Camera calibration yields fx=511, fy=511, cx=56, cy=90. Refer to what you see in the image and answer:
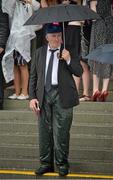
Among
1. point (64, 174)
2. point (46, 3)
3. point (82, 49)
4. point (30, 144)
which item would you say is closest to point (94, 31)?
point (82, 49)

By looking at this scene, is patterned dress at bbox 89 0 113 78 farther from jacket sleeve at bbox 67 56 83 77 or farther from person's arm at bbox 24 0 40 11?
jacket sleeve at bbox 67 56 83 77

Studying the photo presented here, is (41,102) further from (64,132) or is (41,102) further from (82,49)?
(82,49)

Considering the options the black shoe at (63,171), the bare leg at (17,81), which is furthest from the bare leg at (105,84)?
the black shoe at (63,171)

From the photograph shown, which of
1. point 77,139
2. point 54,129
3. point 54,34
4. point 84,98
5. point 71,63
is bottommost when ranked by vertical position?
point 77,139

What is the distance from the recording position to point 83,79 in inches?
332

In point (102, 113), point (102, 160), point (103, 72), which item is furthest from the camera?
point (103, 72)

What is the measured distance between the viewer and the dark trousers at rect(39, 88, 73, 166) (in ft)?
21.1

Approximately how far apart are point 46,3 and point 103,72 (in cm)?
146

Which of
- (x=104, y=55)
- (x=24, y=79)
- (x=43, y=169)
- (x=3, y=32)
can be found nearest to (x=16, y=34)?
(x=3, y=32)

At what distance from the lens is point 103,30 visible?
828 centimetres

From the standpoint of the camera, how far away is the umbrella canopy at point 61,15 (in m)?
6.07

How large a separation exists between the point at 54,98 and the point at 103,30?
88.9 inches

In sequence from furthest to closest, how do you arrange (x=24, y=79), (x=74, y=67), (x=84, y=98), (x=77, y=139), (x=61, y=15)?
1. (x=24, y=79)
2. (x=84, y=98)
3. (x=77, y=139)
4. (x=74, y=67)
5. (x=61, y=15)

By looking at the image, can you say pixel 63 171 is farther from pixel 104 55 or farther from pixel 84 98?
pixel 84 98
